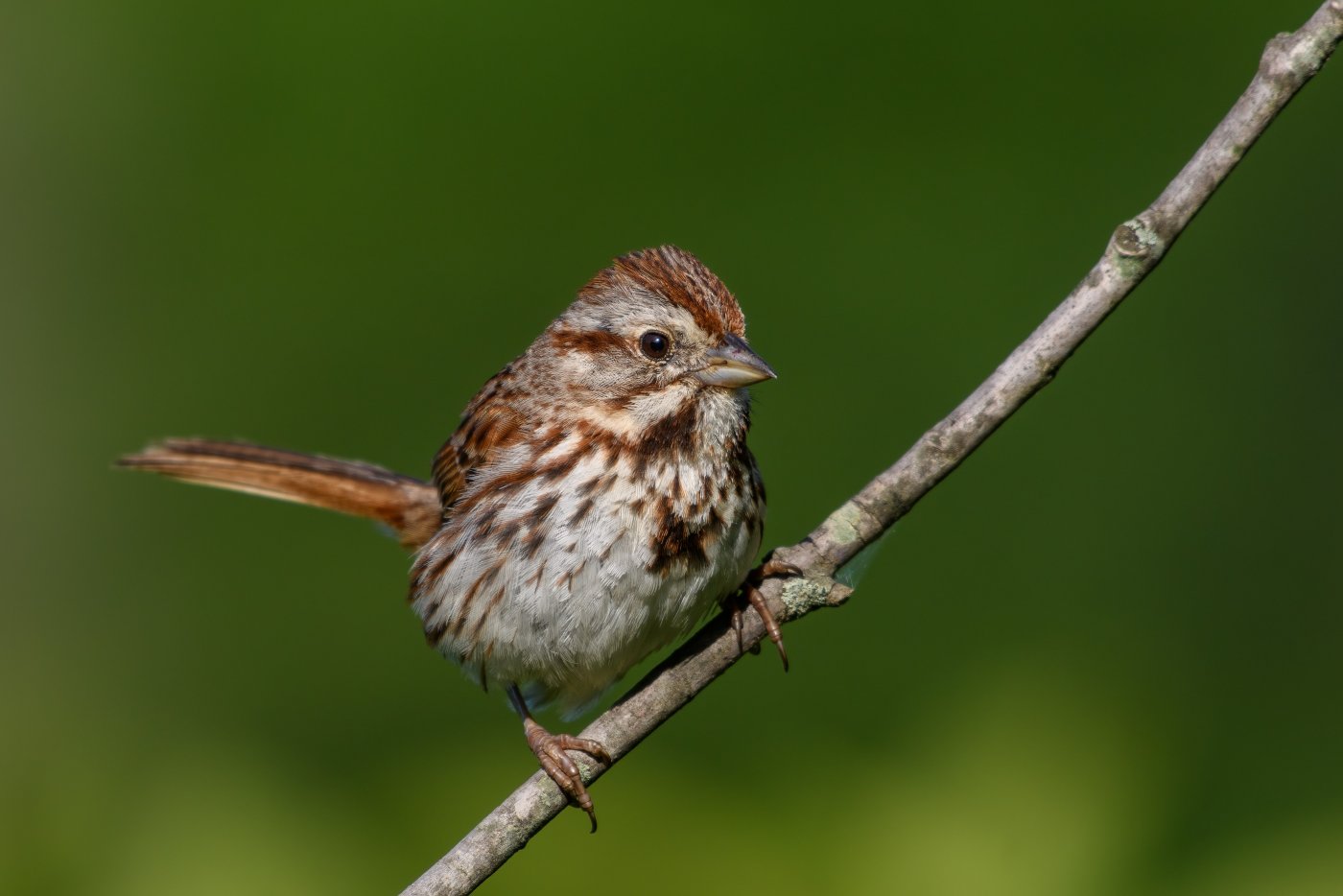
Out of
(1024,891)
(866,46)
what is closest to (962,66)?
(866,46)

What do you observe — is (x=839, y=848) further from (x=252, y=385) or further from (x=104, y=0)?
(x=104, y=0)

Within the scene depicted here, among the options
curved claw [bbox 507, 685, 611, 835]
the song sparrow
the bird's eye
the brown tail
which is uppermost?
the bird's eye

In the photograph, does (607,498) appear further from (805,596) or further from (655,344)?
(805,596)

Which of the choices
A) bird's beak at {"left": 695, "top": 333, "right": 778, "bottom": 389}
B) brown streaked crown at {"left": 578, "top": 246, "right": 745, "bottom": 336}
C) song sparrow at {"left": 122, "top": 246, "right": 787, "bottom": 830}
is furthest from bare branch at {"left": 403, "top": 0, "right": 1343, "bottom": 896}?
brown streaked crown at {"left": 578, "top": 246, "right": 745, "bottom": 336}

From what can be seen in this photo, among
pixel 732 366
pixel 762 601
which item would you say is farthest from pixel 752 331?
pixel 762 601

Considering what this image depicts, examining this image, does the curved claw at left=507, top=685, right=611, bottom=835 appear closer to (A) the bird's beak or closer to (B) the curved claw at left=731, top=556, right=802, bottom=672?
(B) the curved claw at left=731, top=556, right=802, bottom=672

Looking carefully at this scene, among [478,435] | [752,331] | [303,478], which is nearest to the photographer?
[478,435]
